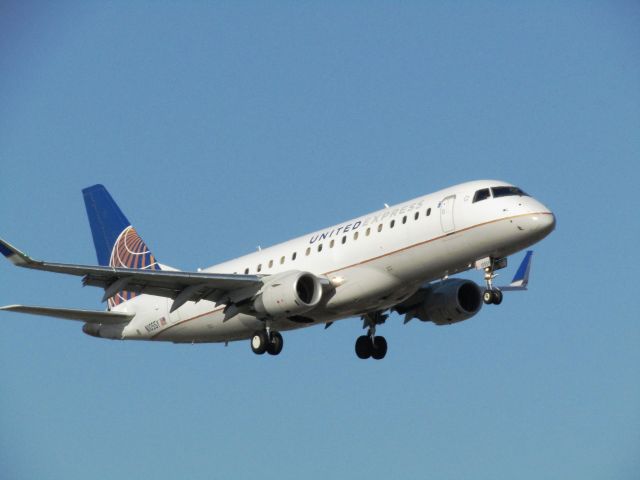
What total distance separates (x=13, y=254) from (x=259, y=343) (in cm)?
1037

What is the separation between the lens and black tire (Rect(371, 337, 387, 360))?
4966 cm

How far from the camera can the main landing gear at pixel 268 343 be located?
4581cm

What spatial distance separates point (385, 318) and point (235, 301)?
6.46 m

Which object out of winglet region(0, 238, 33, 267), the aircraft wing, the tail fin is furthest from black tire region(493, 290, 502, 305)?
the tail fin

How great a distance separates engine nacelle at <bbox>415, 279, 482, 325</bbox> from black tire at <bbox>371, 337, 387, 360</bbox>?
79.4 inches

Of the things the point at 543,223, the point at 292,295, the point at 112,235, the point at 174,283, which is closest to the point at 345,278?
the point at 292,295

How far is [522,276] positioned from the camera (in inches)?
2015

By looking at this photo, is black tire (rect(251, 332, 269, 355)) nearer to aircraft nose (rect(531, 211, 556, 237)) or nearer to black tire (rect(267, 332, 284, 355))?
black tire (rect(267, 332, 284, 355))

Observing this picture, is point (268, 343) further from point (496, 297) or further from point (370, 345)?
point (496, 297)

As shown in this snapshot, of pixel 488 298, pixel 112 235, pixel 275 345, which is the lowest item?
pixel 275 345

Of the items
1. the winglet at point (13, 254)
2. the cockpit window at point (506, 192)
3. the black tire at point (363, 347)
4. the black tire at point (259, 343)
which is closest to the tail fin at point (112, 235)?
the black tire at point (259, 343)

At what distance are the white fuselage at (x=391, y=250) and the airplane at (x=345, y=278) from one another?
0.14ft

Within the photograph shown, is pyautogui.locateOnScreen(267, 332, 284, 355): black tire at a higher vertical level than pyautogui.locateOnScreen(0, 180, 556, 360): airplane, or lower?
lower

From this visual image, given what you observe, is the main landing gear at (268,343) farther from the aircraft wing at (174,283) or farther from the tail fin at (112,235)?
the tail fin at (112,235)
